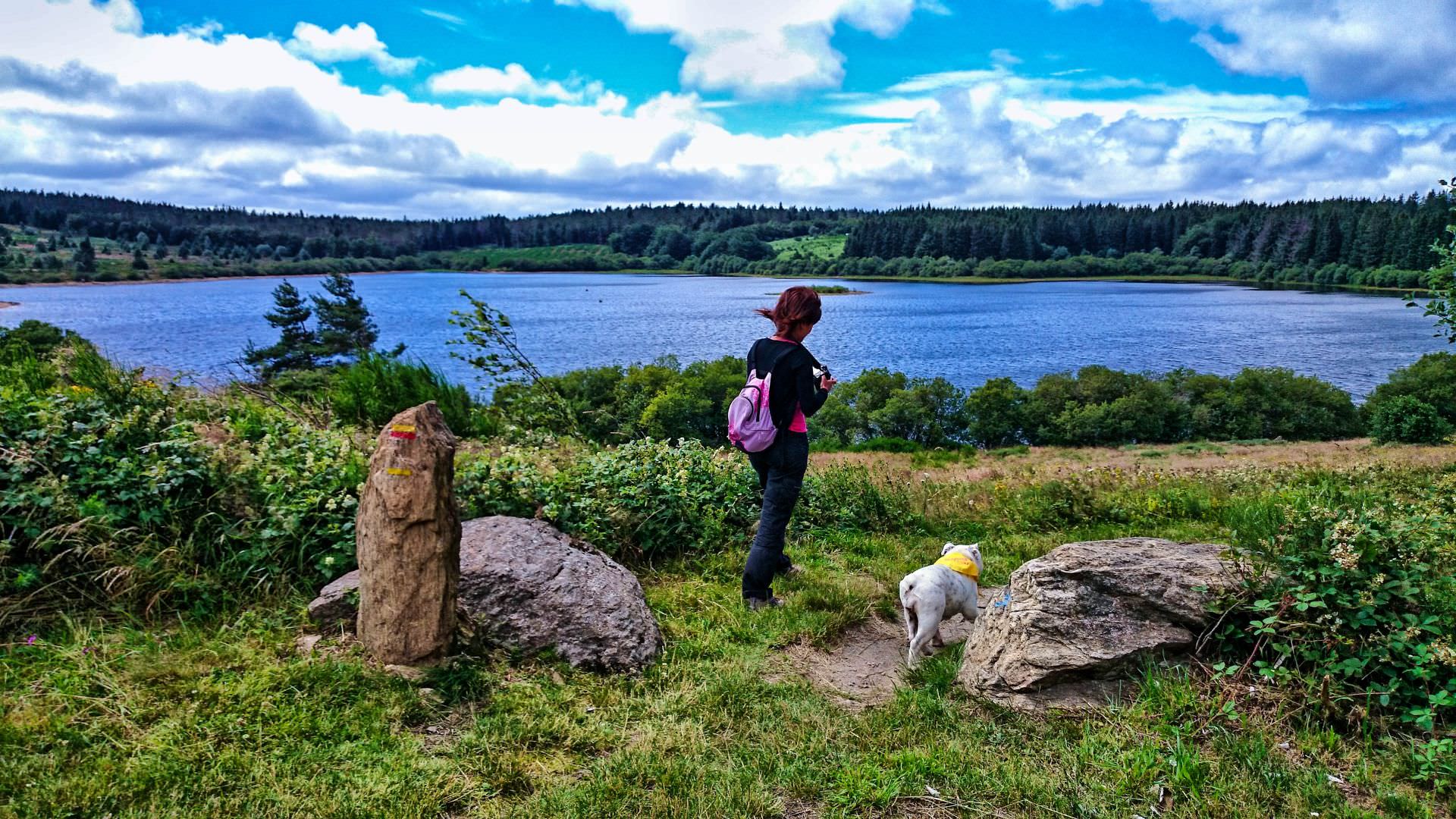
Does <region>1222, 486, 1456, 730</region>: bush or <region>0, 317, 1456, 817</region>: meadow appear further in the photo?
<region>1222, 486, 1456, 730</region>: bush

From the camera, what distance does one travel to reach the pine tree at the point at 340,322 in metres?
35.7

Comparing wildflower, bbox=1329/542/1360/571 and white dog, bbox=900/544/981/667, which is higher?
wildflower, bbox=1329/542/1360/571

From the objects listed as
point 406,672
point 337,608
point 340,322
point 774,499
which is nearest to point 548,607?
point 406,672

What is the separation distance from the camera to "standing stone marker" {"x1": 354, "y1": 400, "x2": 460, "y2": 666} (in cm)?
421

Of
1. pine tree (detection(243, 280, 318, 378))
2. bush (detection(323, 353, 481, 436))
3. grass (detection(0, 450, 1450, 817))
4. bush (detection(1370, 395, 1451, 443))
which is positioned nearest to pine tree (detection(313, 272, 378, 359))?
pine tree (detection(243, 280, 318, 378))

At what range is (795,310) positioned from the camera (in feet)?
17.3

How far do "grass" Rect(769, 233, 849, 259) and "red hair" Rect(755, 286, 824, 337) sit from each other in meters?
145

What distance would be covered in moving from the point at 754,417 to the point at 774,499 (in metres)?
0.65

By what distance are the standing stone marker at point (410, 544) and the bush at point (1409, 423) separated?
45434 millimetres

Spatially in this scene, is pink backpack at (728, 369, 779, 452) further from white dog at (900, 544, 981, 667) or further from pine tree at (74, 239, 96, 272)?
pine tree at (74, 239, 96, 272)

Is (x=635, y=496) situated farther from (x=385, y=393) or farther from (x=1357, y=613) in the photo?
(x=1357, y=613)

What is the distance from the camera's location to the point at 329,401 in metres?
9.51

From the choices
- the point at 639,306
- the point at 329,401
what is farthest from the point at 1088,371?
the point at 639,306

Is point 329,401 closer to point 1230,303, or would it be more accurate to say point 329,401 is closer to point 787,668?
point 787,668
